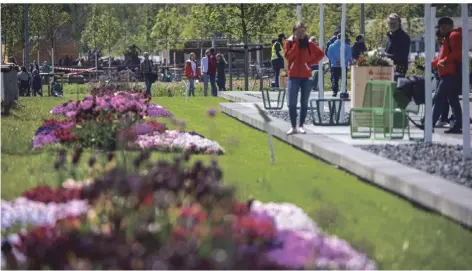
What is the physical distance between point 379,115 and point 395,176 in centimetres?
468

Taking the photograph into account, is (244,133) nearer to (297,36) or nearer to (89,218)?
(297,36)

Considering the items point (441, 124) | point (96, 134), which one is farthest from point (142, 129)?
point (441, 124)

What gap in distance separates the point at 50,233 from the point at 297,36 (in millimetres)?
10110

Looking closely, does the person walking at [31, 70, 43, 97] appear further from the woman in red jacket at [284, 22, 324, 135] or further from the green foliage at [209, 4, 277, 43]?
the woman in red jacket at [284, 22, 324, 135]

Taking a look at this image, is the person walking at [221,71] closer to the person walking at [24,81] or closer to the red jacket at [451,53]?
the person walking at [24,81]

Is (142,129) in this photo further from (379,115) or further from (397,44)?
(397,44)

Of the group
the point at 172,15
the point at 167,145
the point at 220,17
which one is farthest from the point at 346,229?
the point at 172,15

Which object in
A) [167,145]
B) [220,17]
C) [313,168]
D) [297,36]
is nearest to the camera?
[313,168]

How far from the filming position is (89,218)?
6113 mm

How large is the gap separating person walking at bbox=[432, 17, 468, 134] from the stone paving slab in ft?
6.57

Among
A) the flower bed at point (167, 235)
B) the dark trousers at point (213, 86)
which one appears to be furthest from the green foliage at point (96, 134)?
the dark trousers at point (213, 86)

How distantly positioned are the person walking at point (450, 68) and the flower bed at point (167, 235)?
Answer: 9.56m

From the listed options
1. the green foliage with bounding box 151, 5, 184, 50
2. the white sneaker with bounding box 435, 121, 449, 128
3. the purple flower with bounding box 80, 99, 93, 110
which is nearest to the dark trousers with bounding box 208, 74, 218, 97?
the white sneaker with bounding box 435, 121, 449, 128

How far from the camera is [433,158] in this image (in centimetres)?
1249
